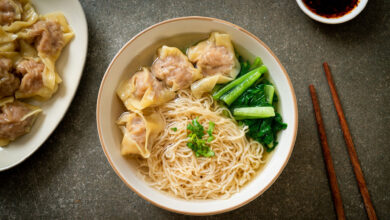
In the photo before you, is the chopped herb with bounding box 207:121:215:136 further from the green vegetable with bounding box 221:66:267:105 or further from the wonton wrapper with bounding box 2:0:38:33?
the wonton wrapper with bounding box 2:0:38:33

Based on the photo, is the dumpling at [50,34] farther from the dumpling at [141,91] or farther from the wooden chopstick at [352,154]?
the wooden chopstick at [352,154]

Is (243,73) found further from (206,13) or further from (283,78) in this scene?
(206,13)

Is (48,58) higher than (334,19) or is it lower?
lower

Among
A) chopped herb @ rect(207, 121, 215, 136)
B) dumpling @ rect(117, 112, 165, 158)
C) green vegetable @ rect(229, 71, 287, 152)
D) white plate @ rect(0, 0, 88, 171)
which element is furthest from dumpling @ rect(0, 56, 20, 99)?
green vegetable @ rect(229, 71, 287, 152)

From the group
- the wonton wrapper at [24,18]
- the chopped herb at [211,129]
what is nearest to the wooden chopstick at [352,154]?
the chopped herb at [211,129]

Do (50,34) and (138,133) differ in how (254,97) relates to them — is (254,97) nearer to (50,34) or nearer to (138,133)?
(138,133)

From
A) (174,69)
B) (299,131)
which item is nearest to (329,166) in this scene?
(299,131)

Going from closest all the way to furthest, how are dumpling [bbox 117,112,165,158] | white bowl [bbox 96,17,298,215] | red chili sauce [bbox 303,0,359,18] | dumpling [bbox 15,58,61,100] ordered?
1. white bowl [bbox 96,17,298,215]
2. dumpling [bbox 117,112,165,158]
3. dumpling [bbox 15,58,61,100]
4. red chili sauce [bbox 303,0,359,18]
